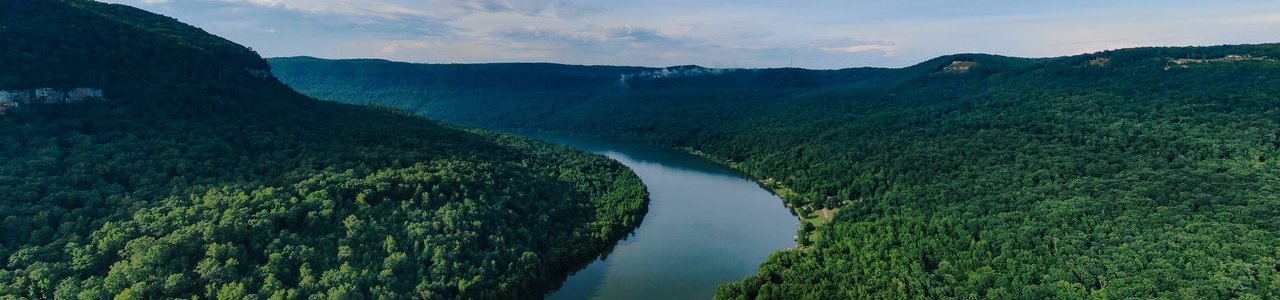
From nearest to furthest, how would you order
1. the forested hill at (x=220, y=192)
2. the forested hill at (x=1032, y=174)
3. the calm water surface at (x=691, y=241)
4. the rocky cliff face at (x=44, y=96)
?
1. the forested hill at (x=220, y=192)
2. the forested hill at (x=1032, y=174)
3. the rocky cliff face at (x=44, y=96)
4. the calm water surface at (x=691, y=241)

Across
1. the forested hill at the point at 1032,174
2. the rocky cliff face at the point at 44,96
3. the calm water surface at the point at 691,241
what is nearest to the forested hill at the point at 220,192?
the rocky cliff face at the point at 44,96

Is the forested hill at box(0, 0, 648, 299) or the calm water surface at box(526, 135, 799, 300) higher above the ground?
the forested hill at box(0, 0, 648, 299)

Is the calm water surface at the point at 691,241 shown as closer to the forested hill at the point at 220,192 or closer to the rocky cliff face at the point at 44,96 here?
the forested hill at the point at 220,192

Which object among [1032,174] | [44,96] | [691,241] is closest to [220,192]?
[44,96]

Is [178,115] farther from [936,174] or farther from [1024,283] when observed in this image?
[936,174]

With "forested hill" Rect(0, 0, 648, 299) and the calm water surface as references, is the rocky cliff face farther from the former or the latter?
the calm water surface

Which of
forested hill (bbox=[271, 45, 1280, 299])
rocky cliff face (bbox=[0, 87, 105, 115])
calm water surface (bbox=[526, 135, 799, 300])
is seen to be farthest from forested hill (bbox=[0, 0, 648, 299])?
forested hill (bbox=[271, 45, 1280, 299])
